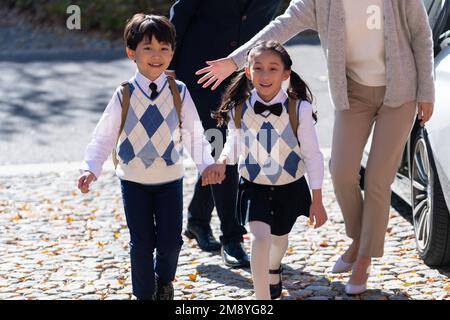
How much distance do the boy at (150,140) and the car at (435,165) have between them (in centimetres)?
137

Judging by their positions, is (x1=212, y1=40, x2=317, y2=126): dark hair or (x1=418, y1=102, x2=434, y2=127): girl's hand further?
(x1=418, y1=102, x2=434, y2=127): girl's hand

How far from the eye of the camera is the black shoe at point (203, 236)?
6543mm

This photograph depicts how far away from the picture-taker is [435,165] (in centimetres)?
569

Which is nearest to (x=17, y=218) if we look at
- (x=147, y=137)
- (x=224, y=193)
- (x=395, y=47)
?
(x=224, y=193)

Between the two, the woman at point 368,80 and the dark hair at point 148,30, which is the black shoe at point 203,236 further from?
the dark hair at point 148,30

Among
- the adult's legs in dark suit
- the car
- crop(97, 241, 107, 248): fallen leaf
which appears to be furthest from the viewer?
crop(97, 241, 107, 248): fallen leaf

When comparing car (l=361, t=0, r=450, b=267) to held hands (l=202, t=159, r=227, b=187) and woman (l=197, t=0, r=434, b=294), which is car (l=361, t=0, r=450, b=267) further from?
held hands (l=202, t=159, r=227, b=187)

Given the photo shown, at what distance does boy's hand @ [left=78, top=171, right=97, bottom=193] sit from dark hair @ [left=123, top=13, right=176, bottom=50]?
642 mm

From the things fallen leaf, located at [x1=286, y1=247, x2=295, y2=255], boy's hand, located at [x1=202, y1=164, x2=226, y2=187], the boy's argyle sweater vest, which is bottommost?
fallen leaf, located at [x1=286, y1=247, x2=295, y2=255]

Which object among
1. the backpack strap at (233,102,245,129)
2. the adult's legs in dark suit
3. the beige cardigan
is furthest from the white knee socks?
the adult's legs in dark suit

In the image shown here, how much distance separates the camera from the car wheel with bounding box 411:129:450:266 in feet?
19.0

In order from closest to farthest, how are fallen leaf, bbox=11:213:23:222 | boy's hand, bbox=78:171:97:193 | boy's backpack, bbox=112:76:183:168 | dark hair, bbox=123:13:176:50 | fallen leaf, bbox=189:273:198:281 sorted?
boy's hand, bbox=78:171:97:193
dark hair, bbox=123:13:176:50
boy's backpack, bbox=112:76:183:168
fallen leaf, bbox=189:273:198:281
fallen leaf, bbox=11:213:23:222

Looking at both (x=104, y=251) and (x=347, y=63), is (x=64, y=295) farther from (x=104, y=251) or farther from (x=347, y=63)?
(x=347, y=63)

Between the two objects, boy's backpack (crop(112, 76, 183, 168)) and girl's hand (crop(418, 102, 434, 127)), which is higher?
boy's backpack (crop(112, 76, 183, 168))
